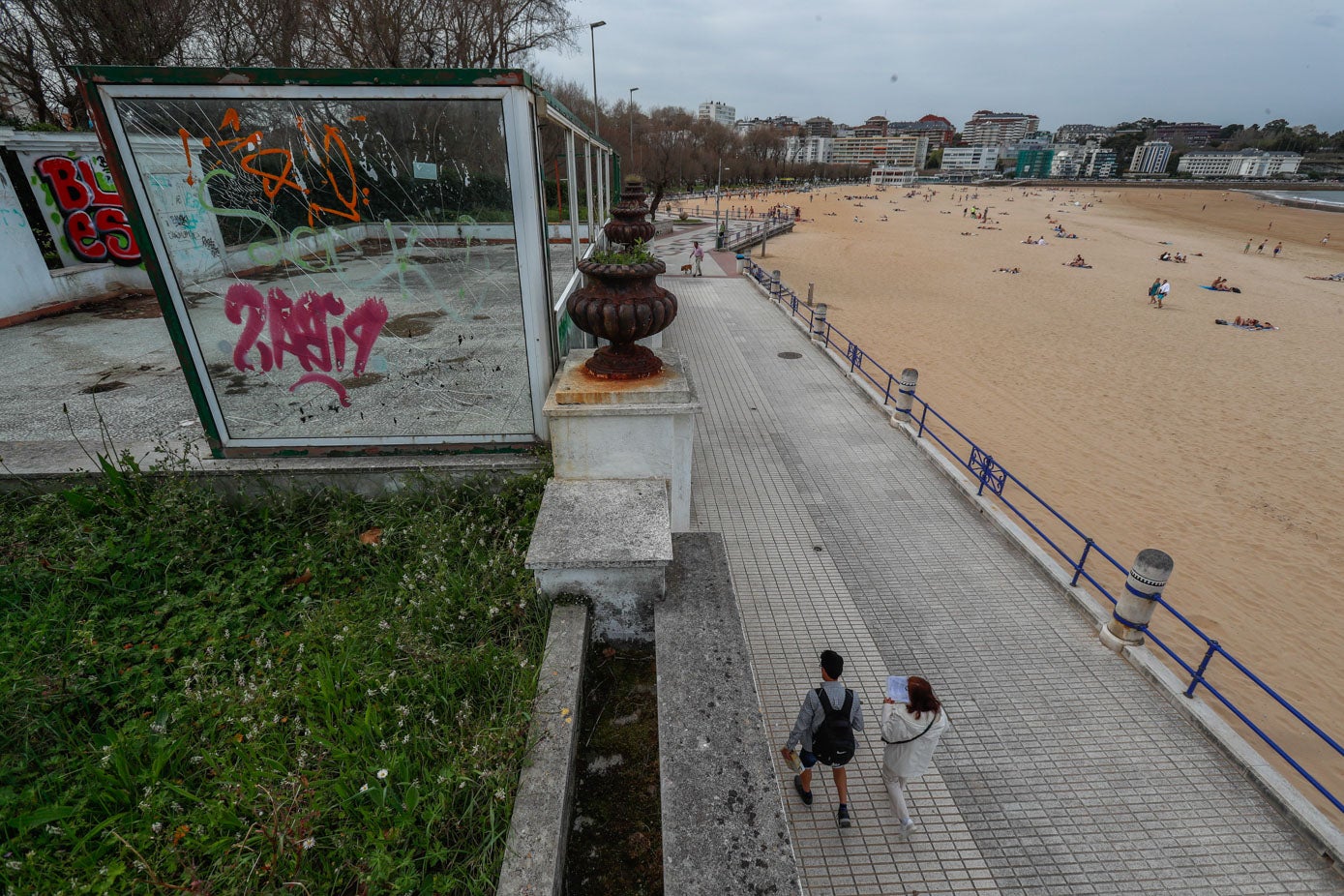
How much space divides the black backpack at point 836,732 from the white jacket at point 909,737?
0.27m

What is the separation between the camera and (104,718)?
3350 mm

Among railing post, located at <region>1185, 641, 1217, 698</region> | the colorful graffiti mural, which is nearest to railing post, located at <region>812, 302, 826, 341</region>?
railing post, located at <region>1185, 641, 1217, 698</region>

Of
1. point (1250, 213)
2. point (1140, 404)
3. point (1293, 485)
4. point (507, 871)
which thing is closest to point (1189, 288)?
point (1140, 404)

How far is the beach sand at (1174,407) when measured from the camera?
8328 millimetres

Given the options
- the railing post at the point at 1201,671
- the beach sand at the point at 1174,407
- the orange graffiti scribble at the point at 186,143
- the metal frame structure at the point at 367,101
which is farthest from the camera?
the beach sand at the point at 1174,407

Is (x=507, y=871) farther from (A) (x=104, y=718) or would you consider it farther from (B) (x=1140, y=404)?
(B) (x=1140, y=404)

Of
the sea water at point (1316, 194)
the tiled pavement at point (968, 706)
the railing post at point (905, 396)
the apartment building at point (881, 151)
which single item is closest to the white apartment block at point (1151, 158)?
the sea water at point (1316, 194)

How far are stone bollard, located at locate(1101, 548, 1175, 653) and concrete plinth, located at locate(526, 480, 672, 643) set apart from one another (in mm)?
4828

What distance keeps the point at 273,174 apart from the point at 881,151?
216835 millimetres

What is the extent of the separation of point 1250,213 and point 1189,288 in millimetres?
72405

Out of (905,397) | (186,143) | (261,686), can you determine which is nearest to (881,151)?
(905,397)

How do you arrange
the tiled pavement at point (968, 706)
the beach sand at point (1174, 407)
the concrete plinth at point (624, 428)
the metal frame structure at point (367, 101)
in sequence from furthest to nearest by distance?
the beach sand at point (1174, 407), the concrete plinth at point (624, 428), the metal frame structure at point (367, 101), the tiled pavement at point (968, 706)

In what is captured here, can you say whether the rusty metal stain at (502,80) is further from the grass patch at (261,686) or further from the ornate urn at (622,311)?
the grass patch at (261,686)

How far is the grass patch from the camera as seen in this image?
8.65ft
